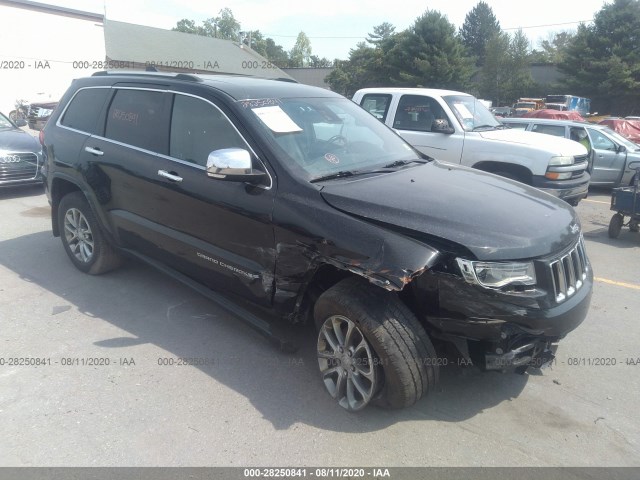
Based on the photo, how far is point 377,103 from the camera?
9039 millimetres

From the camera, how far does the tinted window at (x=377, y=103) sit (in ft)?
29.2

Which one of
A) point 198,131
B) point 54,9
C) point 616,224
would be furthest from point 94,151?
point 54,9

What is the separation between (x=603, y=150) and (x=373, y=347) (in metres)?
10.7

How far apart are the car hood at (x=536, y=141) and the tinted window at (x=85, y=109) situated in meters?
5.38

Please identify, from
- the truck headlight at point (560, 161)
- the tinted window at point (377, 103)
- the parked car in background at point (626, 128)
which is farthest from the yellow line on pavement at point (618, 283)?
the parked car in background at point (626, 128)

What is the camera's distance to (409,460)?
2961 millimetres

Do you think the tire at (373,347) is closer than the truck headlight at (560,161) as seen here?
Yes

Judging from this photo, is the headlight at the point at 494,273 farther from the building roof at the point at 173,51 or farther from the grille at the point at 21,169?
the building roof at the point at 173,51

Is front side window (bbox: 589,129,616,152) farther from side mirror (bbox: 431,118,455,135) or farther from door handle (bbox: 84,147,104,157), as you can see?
door handle (bbox: 84,147,104,157)

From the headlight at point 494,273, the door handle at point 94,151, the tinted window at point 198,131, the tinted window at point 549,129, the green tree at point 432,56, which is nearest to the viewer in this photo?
the headlight at point 494,273

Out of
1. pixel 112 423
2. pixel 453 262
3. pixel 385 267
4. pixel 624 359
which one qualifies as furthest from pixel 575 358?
pixel 112 423

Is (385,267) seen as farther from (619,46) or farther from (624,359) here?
(619,46)

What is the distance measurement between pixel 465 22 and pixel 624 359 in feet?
297

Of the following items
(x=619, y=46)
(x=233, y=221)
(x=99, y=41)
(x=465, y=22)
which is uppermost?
(x=465, y=22)
